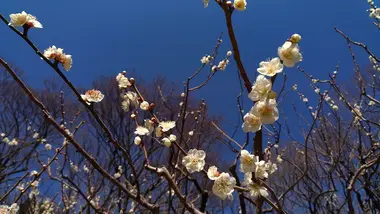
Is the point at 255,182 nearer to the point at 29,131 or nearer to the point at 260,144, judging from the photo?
the point at 260,144

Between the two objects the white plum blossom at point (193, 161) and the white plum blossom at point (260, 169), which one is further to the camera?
the white plum blossom at point (193, 161)

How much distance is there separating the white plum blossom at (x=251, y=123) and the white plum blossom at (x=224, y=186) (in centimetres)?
23

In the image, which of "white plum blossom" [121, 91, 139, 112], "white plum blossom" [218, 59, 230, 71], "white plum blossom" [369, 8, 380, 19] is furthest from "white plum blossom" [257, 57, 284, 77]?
"white plum blossom" [369, 8, 380, 19]

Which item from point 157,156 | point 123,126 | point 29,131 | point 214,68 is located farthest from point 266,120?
point 29,131

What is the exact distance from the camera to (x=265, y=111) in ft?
3.91

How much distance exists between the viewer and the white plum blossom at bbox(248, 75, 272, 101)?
1.16 meters

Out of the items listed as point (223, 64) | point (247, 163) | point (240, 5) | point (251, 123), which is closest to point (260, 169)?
point (247, 163)

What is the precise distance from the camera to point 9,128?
9.30 meters

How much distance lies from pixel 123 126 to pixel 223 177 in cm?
815

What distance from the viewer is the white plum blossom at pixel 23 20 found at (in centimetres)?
141

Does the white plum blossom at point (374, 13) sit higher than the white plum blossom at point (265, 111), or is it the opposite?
the white plum blossom at point (374, 13)

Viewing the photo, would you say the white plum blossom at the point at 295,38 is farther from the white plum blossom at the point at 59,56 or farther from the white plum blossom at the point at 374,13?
the white plum blossom at the point at 374,13

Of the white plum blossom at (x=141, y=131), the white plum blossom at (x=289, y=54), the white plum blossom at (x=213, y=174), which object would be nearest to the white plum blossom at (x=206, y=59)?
the white plum blossom at (x=141, y=131)

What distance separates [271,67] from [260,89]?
0.10m
